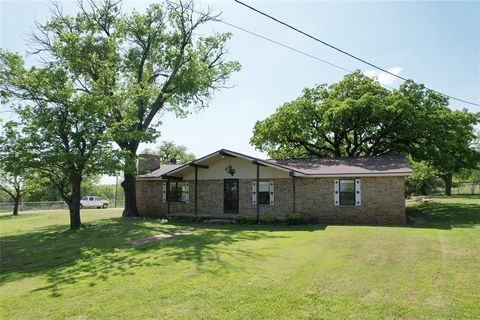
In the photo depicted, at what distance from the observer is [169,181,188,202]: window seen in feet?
75.6

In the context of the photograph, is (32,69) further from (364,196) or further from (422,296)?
(422,296)

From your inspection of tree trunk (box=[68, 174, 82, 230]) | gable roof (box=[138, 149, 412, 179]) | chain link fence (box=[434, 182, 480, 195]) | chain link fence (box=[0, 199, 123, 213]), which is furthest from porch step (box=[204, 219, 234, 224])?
chain link fence (box=[434, 182, 480, 195])

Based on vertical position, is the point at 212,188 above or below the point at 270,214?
above

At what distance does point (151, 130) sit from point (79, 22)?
9.25 m

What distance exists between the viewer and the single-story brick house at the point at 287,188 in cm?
1725

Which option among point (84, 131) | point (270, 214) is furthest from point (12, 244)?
point (270, 214)

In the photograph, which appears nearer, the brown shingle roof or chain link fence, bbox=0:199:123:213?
the brown shingle roof

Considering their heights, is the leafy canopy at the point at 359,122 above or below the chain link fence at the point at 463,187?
above

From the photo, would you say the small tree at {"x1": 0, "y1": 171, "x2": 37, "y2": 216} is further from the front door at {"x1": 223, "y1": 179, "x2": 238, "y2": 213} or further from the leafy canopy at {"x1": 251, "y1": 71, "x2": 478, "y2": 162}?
the leafy canopy at {"x1": 251, "y1": 71, "x2": 478, "y2": 162}

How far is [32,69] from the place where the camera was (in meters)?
17.1

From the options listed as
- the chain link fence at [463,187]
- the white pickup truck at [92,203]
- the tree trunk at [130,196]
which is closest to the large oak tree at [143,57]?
the tree trunk at [130,196]

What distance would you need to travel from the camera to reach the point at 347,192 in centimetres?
1809

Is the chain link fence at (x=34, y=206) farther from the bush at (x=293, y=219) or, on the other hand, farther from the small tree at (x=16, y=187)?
the bush at (x=293, y=219)

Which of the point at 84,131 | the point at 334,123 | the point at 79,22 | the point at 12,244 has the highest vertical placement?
the point at 79,22
